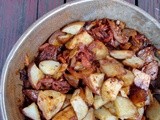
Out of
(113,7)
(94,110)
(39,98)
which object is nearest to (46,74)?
(39,98)

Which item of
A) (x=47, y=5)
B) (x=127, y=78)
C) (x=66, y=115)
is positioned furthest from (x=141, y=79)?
(x=47, y=5)

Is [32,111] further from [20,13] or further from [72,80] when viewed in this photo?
[20,13]

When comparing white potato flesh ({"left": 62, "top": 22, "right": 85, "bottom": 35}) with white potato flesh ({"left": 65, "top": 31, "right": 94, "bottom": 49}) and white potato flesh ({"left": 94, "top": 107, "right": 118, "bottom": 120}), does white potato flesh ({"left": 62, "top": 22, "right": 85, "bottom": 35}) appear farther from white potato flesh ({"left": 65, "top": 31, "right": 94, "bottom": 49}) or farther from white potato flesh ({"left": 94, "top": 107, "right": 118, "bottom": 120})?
white potato flesh ({"left": 94, "top": 107, "right": 118, "bottom": 120})

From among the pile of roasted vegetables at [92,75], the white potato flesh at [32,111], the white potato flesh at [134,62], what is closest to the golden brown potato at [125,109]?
the pile of roasted vegetables at [92,75]

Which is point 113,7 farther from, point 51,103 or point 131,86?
point 51,103

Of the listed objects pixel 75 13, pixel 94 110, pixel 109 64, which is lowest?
pixel 94 110
